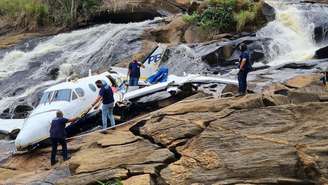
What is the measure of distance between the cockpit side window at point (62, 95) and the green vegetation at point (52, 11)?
2437cm

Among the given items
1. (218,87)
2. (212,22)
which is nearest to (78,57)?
(212,22)

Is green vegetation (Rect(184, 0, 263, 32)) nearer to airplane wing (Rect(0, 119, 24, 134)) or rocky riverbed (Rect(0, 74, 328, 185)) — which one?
airplane wing (Rect(0, 119, 24, 134))

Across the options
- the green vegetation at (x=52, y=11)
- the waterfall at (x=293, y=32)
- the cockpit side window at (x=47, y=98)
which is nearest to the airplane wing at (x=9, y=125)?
the cockpit side window at (x=47, y=98)

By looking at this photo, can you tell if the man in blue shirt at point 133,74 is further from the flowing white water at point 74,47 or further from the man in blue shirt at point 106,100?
the flowing white water at point 74,47

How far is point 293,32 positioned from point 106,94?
51.5 feet

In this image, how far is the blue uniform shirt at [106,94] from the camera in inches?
672

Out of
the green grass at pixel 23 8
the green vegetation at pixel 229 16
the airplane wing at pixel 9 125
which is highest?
the green vegetation at pixel 229 16

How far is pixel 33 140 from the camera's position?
678 inches

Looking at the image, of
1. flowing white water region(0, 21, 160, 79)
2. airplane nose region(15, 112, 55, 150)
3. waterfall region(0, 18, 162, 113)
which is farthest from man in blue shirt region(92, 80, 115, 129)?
flowing white water region(0, 21, 160, 79)

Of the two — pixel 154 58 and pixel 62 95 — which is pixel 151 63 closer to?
pixel 154 58

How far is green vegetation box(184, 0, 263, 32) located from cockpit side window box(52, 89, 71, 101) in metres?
14.1

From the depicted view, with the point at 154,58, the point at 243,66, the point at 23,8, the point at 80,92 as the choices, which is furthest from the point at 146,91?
the point at 23,8

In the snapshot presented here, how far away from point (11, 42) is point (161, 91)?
22.8 meters

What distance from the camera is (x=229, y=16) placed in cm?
3191
